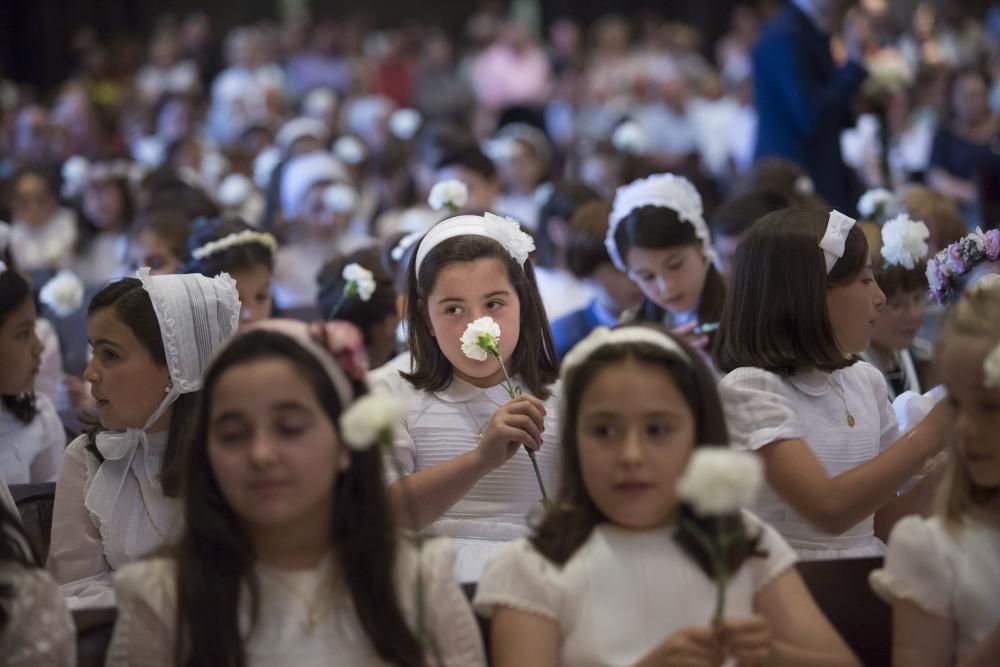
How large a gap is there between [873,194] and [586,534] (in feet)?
9.74

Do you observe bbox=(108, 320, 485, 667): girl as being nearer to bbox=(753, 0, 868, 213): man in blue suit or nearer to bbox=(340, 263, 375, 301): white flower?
bbox=(340, 263, 375, 301): white flower

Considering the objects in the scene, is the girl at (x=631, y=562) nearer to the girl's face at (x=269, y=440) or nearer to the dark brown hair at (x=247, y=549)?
the dark brown hair at (x=247, y=549)

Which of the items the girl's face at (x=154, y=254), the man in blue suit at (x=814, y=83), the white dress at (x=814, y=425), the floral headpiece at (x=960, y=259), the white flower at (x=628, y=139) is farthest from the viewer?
the white flower at (x=628, y=139)

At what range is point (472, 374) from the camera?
3.53m

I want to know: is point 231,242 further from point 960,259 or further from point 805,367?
point 960,259

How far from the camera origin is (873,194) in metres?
5.02

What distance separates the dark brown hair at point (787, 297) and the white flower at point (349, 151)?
747 cm

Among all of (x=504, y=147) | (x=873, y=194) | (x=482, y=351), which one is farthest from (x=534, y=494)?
(x=504, y=147)

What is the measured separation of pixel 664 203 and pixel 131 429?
2.18 meters

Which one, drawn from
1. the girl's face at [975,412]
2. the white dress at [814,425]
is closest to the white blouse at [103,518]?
the white dress at [814,425]

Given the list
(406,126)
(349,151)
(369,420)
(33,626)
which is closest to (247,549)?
(33,626)

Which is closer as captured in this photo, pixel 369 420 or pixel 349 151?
pixel 369 420

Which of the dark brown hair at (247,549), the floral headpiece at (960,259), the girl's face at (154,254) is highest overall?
the girl's face at (154,254)

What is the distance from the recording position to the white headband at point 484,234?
3590 millimetres
